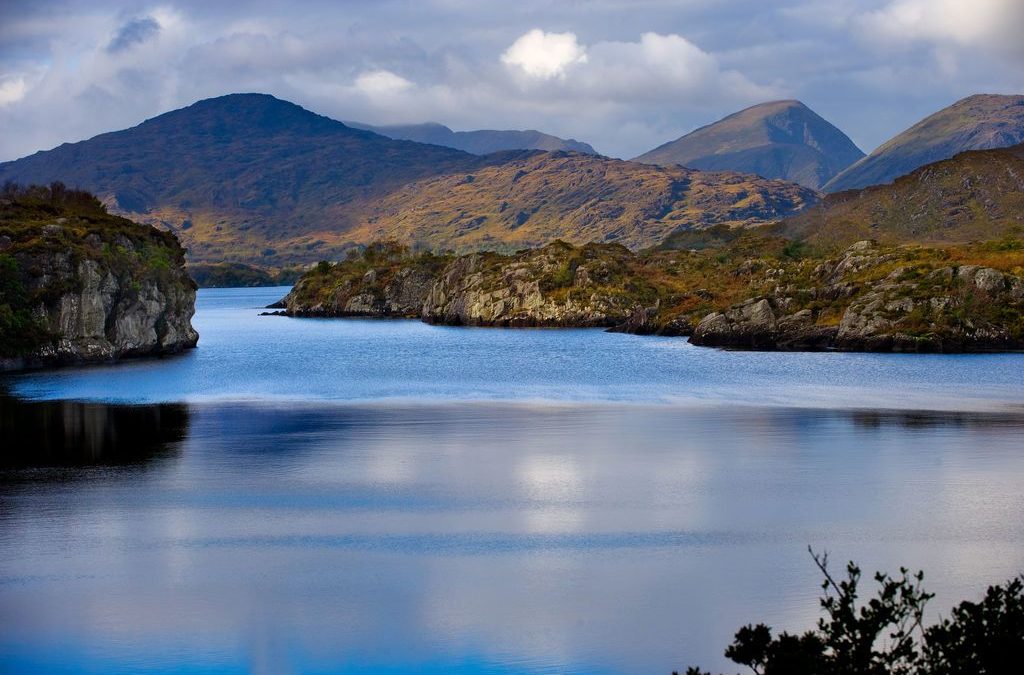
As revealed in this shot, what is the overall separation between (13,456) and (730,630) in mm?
39148

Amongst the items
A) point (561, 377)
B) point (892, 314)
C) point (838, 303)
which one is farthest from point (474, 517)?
point (838, 303)

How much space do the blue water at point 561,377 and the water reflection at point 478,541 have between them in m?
16.2

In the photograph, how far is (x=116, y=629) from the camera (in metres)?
28.0

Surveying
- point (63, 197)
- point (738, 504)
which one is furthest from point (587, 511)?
point (63, 197)

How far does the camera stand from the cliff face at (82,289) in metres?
102

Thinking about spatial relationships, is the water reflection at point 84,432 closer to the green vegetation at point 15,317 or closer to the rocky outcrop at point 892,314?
the green vegetation at point 15,317

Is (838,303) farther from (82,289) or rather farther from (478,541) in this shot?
(478,541)

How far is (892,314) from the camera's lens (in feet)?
373

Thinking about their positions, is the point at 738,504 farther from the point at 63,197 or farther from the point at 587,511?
the point at 63,197

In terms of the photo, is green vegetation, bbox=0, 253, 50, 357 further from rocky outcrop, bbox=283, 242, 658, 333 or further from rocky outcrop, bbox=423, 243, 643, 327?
rocky outcrop, bbox=423, 243, 643, 327

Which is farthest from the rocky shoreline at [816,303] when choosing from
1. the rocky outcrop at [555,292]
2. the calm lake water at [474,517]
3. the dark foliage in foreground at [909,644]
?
the dark foliage in foreground at [909,644]

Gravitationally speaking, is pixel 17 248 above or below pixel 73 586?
above

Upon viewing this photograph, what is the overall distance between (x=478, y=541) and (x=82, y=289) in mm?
78147

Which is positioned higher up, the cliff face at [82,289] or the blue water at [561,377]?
the cliff face at [82,289]
